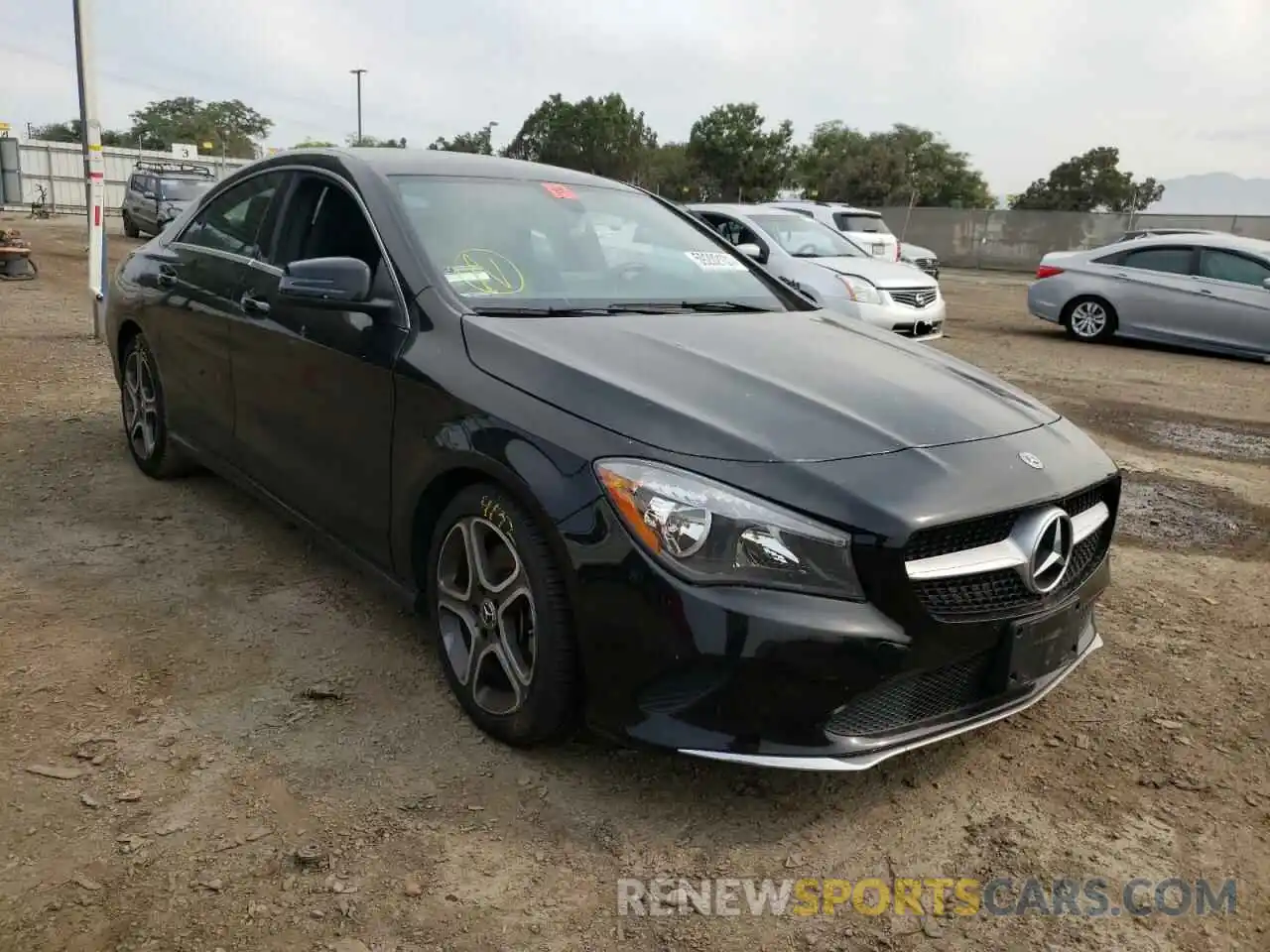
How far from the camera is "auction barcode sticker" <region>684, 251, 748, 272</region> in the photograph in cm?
379

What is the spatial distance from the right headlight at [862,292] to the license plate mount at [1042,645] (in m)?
7.66

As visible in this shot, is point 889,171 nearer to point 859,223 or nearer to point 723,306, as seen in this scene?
point 859,223

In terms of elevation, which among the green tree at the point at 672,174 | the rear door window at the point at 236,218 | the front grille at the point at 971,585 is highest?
the green tree at the point at 672,174

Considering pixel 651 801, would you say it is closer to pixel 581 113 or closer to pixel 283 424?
pixel 283 424

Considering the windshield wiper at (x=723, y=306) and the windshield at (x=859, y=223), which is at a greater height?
the windshield at (x=859, y=223)

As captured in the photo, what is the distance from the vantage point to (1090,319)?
41.6 ft

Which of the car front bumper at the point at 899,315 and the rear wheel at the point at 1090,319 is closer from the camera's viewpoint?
the car front bumper at the point at 899,315

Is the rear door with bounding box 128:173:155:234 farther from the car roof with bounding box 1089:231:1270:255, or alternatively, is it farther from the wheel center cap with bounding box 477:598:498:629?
the wheel center cap with bounding box 477:598:498:629

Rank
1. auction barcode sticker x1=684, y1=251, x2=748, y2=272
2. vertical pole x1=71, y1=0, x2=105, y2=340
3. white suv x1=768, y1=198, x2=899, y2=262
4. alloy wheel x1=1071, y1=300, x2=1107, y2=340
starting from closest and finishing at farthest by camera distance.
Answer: auction barcode sticker x1=684, y1=251, x2=748, y2=272 < vertical pole x1=71, y1=0, x2=105, y2=340 < alloy wheel x1=1071, y1=300, x2=1107, y2=340 < white suv x1=768, y1=198, x2=899, y2=262

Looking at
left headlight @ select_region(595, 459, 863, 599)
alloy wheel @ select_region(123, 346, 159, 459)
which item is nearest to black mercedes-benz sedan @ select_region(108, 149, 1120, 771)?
left headlight @ select_region(595, 459, 863, 599)

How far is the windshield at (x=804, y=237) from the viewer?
436 inches

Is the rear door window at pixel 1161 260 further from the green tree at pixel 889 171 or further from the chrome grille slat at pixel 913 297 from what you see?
the green tree at pixel 889 171

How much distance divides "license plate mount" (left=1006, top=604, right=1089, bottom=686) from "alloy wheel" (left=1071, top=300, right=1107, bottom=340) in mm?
11228

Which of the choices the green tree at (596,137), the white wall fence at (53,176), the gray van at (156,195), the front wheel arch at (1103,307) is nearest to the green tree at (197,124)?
the green tree at (596,137)
